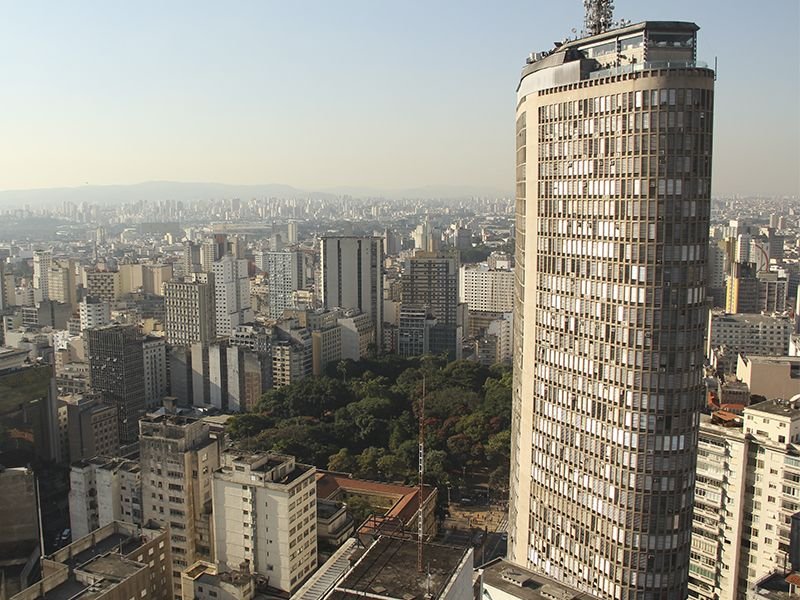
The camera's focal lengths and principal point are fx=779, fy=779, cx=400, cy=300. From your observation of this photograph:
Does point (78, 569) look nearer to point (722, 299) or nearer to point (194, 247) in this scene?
point (722, 299)

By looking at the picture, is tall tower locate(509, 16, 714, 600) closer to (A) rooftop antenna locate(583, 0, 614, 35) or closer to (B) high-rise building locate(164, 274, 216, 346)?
(A) rooftop antenna locate(583, 0, 614, 35)

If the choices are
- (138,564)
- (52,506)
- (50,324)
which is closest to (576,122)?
(138,564)

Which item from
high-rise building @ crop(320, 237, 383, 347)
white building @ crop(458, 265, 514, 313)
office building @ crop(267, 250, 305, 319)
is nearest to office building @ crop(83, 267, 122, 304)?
office building @ crop(267, 250, 305, 319)

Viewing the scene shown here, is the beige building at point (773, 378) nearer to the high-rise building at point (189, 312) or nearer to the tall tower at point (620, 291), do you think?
the tall tower at point (620, 291)

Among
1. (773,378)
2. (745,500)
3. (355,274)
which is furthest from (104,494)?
(355,274)

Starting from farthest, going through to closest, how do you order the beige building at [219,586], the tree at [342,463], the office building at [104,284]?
the office building at [104,284]
the tree at [342,463]
the beige building at [219,586]

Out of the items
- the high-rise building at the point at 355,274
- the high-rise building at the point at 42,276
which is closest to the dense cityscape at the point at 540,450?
the high-rise building at the point at 355,274
